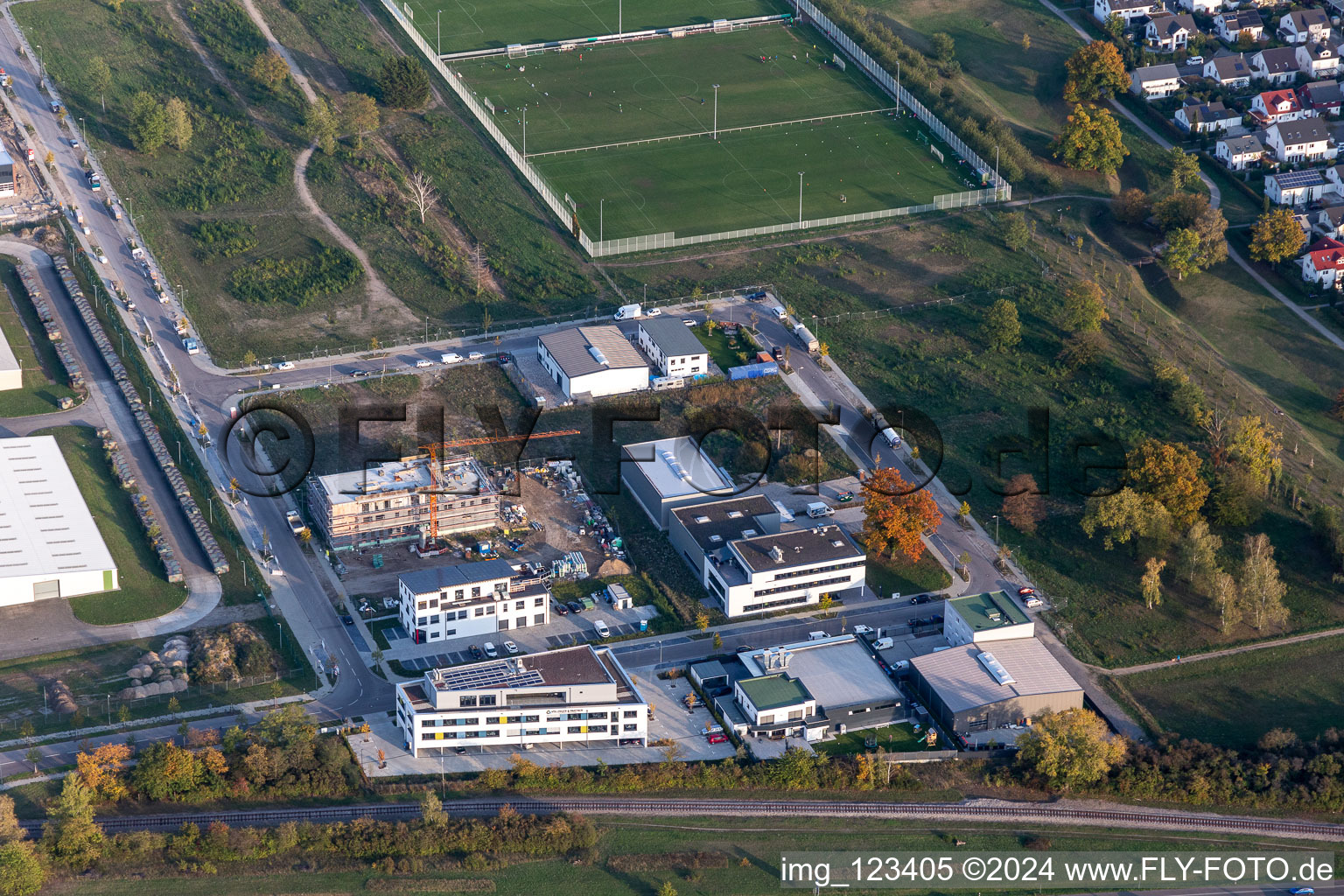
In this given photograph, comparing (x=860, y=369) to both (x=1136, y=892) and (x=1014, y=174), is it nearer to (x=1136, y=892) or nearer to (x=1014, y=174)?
(x=1014, y=174)

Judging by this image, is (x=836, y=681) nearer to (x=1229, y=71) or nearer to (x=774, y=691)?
(x=774, y=691)

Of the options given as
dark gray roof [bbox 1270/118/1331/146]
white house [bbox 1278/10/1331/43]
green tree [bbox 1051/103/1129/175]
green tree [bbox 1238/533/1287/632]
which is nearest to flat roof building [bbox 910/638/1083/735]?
green tree [bbox 1238/533/1287/632]

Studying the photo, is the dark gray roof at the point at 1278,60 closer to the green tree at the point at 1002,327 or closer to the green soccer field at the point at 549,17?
the green soccer field at the point at 549,17

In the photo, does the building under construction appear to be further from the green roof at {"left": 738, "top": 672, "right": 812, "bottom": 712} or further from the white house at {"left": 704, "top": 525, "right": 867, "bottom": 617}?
the green roof at {"left": 738, "top": 672, "right": 812, "bottom": 712}

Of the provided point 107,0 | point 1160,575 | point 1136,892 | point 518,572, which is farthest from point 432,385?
point 107,0

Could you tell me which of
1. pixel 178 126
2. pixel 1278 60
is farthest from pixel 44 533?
pixel 1278 60

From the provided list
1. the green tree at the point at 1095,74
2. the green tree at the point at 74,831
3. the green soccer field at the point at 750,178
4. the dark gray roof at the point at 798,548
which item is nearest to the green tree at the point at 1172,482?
the dark gray roof at the point at 798,548
